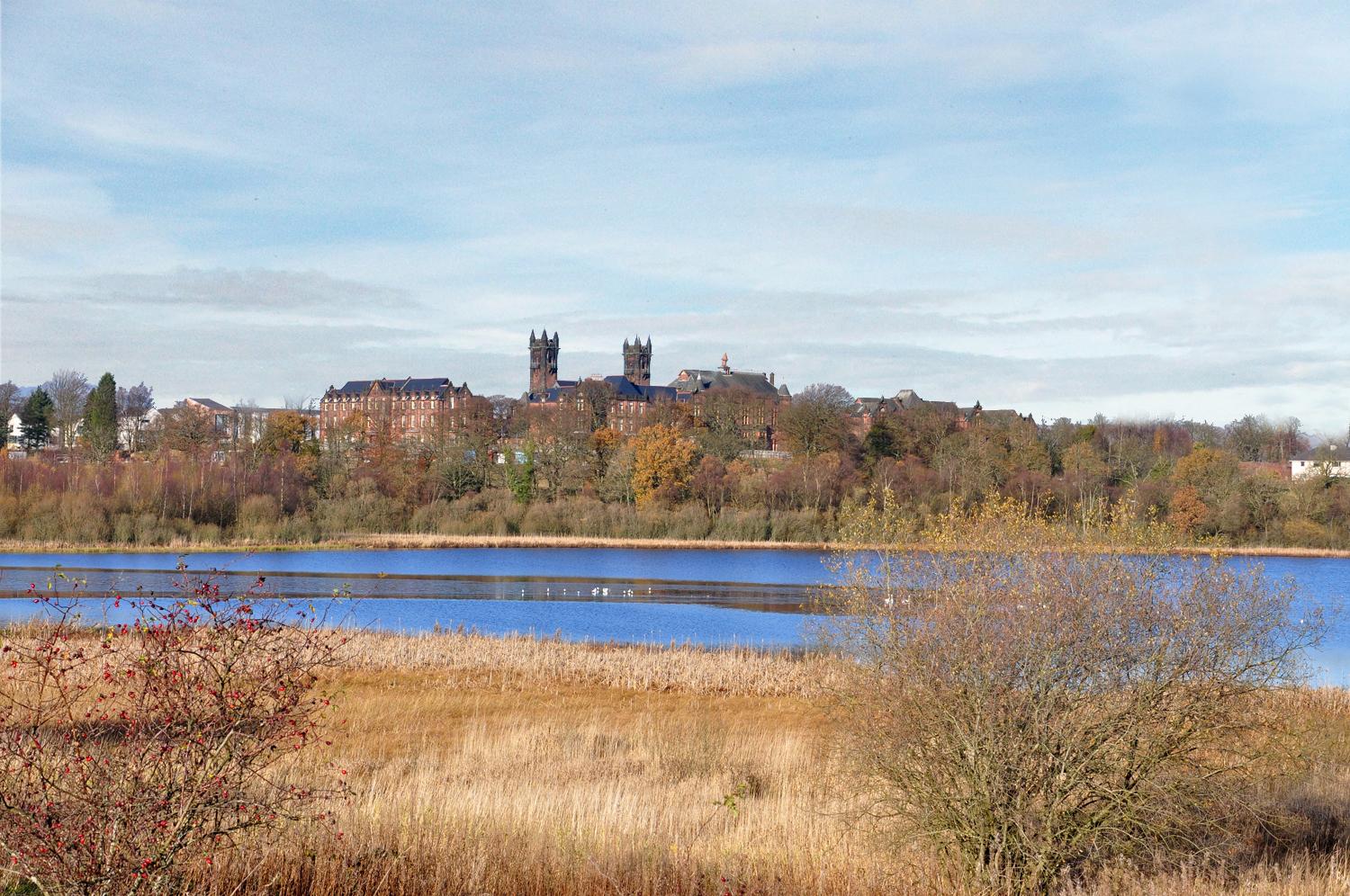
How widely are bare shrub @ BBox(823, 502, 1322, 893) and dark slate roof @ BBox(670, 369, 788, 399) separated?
136544 millimetres

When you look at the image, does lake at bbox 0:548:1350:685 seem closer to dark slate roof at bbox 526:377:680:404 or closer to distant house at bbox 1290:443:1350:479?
distant house at bbox 1290:443:1350:479

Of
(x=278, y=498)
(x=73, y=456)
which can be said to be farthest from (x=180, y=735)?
(x=73, y=456)

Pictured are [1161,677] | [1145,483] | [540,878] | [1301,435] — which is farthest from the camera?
[1301,435]

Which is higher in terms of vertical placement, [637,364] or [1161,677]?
[637,364]

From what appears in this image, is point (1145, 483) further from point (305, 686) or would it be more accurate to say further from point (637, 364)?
point (637, 364)

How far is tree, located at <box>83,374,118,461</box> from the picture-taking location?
87.2 meters

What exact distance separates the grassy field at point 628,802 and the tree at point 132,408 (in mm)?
96455

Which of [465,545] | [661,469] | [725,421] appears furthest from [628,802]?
[725,421]

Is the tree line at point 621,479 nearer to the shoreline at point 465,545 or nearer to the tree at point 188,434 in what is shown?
the tree at point 188,434

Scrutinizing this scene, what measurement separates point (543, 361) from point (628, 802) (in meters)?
179

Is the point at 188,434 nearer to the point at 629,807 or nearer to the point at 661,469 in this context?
the point at 661,469

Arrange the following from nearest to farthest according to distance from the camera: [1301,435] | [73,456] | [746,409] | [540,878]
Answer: [540,878] < [73,456] < [746,409] < [1301,435]

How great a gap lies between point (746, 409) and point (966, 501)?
3699cm

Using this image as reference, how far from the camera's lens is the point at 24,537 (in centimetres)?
5888
